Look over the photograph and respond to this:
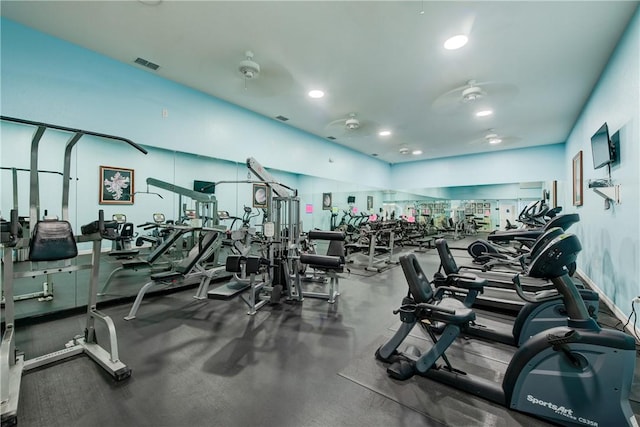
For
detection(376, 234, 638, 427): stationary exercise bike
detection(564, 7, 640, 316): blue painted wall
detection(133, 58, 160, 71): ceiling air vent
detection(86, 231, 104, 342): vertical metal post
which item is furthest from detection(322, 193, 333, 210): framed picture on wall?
detection(376, 234, 638, 427): stationary exercise bike

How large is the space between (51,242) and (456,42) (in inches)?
167

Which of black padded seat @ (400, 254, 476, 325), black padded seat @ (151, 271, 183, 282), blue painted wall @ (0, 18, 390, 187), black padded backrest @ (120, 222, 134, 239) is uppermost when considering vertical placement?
blue painted wall @ (0, 18, 390, 187)

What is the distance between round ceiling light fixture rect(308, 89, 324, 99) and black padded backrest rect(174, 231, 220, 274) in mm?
2771

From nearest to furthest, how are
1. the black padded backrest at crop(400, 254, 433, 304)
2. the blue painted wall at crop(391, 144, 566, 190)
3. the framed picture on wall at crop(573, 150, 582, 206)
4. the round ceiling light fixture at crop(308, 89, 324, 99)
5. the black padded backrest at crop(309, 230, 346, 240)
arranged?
the black padded backrest at crop(400, 254, 433, 304)
the black padded backrest at crop(309, 230, 346, 240)
the round ceiling light fixture at crop(308, 89, 324, 99)
the framed picture on wall at crop(573, 150, 582, 206)
the blue painted wall at crop(391, 144, 566, 190)

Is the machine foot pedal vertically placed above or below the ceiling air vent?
below

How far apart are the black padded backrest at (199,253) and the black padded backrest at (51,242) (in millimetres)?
1466

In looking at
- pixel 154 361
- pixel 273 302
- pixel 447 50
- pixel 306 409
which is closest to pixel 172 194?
pixel 273 302

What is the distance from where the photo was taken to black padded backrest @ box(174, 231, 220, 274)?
341cm

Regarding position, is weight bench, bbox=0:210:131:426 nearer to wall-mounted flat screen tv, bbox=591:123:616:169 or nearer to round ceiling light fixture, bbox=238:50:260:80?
round ceiling light fixture, bbox=238:50:260:80

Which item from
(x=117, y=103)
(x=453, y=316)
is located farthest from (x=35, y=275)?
(x=453, y=316)

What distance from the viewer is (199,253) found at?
351cm

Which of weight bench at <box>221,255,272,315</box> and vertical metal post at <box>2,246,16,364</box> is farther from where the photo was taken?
weight bench at <box>221,255,272,315</box>

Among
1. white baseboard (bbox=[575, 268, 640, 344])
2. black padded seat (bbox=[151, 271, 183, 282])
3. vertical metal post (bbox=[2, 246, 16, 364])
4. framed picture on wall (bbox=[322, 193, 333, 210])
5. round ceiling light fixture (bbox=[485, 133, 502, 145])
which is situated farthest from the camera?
framed picture on wall (bbox=[322, 193, 333, 210])

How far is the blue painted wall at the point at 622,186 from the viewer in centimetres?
255
